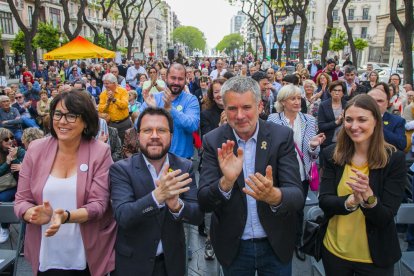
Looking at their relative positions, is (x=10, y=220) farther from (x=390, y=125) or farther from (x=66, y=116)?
(x=390, y=125)

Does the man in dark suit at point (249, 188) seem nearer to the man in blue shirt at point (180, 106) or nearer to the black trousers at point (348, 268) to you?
the black trousers at point (348, 268)

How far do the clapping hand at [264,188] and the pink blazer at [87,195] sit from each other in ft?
3.37

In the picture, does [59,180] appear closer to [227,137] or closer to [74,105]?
[74,105]

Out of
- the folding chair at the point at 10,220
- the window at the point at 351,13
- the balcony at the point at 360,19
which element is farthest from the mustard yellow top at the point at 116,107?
the window at the point at 351,13

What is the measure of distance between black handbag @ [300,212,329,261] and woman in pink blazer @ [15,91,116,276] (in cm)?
144

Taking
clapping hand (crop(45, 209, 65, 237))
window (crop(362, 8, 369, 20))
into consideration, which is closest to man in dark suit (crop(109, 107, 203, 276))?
clapping hand (crop(45, 209, 65, 237))

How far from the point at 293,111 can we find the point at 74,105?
8.38 ft

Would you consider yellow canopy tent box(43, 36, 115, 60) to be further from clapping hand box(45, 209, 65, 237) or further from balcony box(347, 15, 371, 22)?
balcony box(347, 15, 371, 22)

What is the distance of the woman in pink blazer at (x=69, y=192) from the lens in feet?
7.74

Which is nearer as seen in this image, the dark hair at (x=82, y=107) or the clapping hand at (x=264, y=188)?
the clapping hand at (x=264, y=188)

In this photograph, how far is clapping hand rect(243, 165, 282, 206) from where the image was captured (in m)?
1.92

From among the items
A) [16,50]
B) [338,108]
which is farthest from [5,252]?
[16,50]

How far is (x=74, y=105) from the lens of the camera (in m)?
2.42

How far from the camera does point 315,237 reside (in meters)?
2.69
